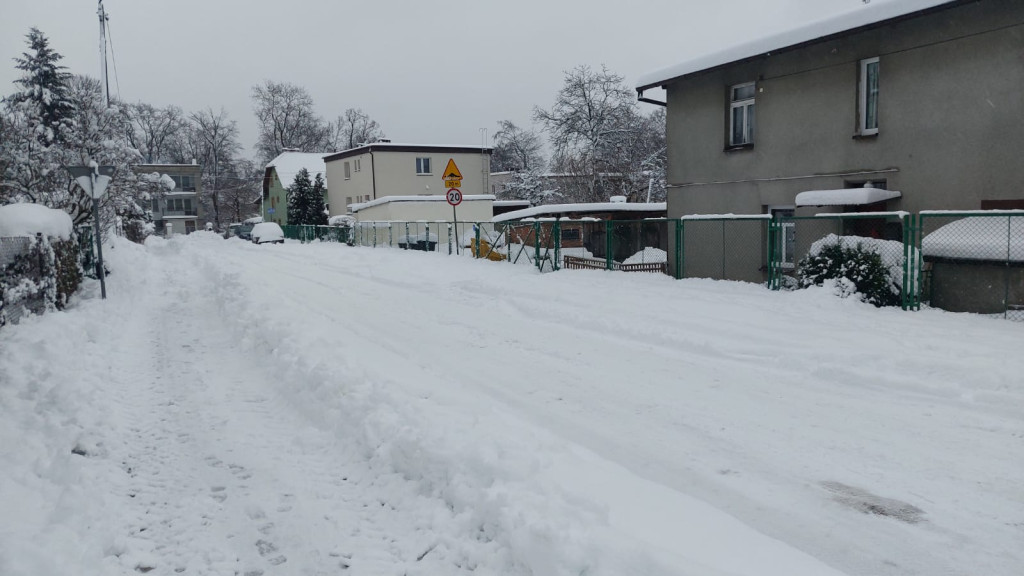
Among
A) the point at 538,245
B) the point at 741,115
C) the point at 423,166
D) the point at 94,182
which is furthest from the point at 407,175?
the point at 94,182

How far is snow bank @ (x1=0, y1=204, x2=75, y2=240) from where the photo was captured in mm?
12273

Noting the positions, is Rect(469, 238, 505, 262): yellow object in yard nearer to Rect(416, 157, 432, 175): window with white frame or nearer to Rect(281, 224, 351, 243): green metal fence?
Rect(281, 224, 351, 243): green metal fence

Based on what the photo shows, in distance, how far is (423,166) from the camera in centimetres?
5000

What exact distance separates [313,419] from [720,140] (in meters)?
15.0

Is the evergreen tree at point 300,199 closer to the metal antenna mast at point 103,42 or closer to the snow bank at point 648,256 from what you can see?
the metal antenna mast at point 103,42

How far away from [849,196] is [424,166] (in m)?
38.4

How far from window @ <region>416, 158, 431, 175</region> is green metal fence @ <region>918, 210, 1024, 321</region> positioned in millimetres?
40416

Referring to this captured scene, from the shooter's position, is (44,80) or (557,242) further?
(44,80)

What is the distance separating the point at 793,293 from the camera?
1319 cm

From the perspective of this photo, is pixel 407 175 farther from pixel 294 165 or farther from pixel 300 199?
pixel 294 165

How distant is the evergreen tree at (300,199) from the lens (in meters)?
56.8

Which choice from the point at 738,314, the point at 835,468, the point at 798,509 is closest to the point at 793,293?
the point at 738,314

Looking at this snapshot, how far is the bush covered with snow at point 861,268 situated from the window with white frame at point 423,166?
3926cm

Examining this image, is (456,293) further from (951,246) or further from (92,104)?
(92,104)
